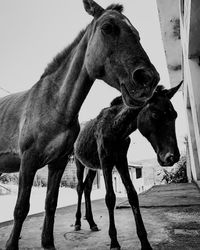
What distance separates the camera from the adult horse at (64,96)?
6.69ft

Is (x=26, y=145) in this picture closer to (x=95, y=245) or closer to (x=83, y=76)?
(x=83, y=76)

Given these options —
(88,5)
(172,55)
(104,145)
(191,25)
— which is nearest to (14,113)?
(104,145)

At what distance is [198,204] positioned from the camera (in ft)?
17.4

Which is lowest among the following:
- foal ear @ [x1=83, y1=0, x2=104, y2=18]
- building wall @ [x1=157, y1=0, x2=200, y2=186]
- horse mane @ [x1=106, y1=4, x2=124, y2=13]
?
foal ear @ [x1=83, y1=0, x2=104, y2=18]

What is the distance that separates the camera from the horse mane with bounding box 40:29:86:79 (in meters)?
2.86

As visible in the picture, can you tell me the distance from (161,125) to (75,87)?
1.27 metres

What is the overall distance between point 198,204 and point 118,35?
4.38 meters

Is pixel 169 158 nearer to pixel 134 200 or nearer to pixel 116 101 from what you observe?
pixel 134 200

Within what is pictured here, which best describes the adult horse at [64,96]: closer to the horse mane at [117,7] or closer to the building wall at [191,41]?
the horse mane at [117,7]

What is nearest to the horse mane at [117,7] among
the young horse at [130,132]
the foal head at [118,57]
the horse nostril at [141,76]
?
the foal head at [118,57]

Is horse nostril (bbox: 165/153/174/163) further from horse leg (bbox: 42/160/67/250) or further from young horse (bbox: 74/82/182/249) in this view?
horse leg (bbox: 42/160/67/250)

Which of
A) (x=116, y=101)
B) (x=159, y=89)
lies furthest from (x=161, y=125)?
(x=116, y=101)

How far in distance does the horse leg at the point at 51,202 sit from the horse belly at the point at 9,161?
0.38m

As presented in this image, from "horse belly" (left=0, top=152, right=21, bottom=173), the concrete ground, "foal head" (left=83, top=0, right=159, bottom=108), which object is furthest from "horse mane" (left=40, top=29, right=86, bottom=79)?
the concrete ground
